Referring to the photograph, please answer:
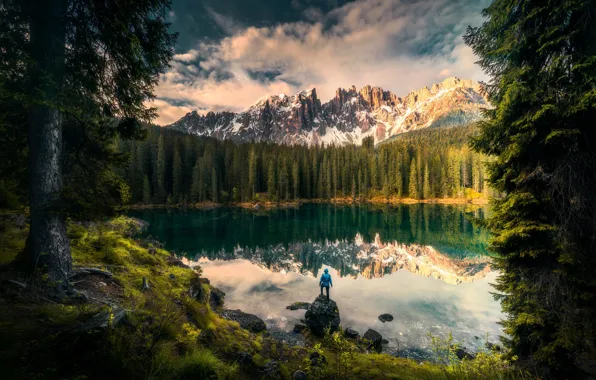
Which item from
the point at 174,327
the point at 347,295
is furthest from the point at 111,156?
the point at 347,295

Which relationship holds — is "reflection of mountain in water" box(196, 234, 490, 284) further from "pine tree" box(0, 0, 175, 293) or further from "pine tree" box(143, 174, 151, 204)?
"pine tree" box(143, 174, 151, 204)

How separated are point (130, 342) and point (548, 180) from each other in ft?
34.1

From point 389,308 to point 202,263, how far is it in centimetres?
1827

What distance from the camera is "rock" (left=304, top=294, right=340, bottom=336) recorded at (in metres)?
13.3

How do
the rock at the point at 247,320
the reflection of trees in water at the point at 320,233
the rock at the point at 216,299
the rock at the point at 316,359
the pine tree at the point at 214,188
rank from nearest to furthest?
the rock at the point at 316,359
the rock at the point at 247,320
the rock at the point at 216,299
the reflection of trees in water at the point at 320,233
the pine tree at the point at 214,188

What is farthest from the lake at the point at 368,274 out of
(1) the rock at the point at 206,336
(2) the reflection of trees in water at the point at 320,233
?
(1) the rock at the point at 206,336

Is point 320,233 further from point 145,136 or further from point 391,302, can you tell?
point 145,136

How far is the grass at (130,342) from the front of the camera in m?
3.62

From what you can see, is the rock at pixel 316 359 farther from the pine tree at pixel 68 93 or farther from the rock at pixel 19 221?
the rock at pixel 19 221

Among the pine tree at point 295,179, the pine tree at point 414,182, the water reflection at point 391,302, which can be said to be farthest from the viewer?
the pine tree at point 414,182

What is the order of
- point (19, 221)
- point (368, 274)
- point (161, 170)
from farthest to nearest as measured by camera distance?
point (161, 170) → point (368, 274) → point (19, 221)

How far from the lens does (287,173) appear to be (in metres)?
92.2

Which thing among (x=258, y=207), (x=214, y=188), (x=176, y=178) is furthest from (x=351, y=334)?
(x=176, y=178)

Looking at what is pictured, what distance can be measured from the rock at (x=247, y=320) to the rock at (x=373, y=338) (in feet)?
17.2
